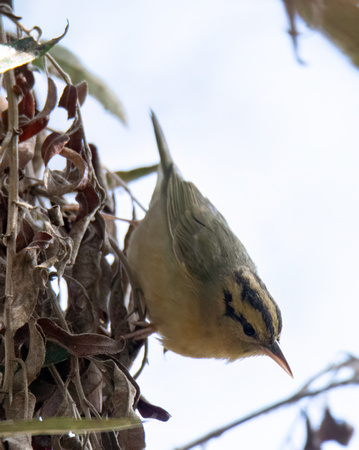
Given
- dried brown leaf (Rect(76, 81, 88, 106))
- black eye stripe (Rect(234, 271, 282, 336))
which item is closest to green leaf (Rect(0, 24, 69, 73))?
dried brown leaf (Rect(76, 81, 88, 106))

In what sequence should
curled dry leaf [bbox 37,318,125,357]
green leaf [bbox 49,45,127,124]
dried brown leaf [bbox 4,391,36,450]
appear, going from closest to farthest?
dried brown leaf [bbox 4,391,36,450] → curled dry leaf [bbox 37,318,125,357] → green leaf [bbox 49,45,127,124]

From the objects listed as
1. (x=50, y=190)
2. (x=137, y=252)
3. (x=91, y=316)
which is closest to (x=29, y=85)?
(x=50, y=190)

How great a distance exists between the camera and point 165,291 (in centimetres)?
321

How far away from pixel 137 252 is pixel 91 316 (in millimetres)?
1092

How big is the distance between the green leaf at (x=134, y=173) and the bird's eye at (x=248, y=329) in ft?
3.24

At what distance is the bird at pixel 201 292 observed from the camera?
3.14 m

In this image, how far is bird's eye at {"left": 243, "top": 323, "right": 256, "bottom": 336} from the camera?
3210 mm

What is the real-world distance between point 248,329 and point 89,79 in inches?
61.1

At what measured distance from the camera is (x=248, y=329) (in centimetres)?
323

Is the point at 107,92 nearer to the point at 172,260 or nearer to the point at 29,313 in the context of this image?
the point at 172,260

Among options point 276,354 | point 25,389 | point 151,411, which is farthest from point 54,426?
point 276,354

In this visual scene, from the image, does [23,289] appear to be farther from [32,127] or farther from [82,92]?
[82,92]

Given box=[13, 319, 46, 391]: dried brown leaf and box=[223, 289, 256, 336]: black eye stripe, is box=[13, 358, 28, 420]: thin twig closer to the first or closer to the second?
box=[13, 319, 46, 391]: dried brown leaf

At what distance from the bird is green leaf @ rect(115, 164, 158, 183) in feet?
0.92
